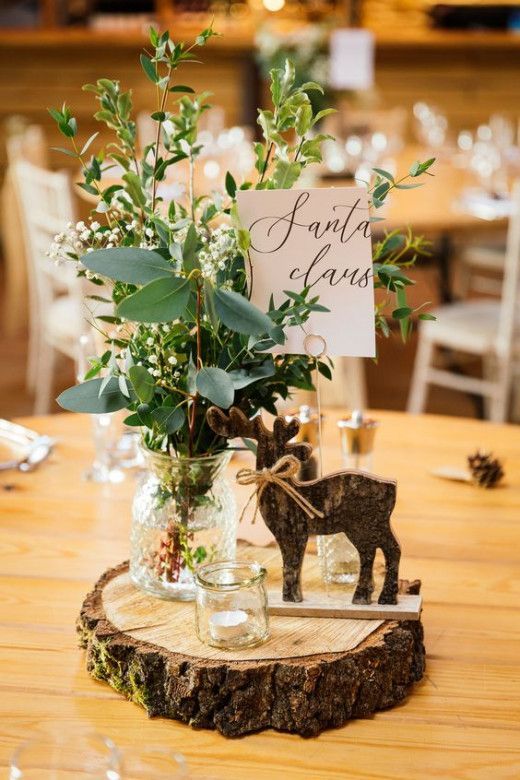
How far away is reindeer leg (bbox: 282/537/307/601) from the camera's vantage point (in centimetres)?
102

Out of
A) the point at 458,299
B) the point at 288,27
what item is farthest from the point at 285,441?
the point at 288,27

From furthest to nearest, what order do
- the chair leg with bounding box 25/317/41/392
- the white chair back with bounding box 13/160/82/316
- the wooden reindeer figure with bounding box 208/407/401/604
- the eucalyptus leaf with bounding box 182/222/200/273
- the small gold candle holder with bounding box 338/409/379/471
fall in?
the chair leg with bounding box 25/317/41/392
the white chair back with bounding box 13/160/82/316
the small gold candle holder with bounding box 338/409/379/471
the wooden reindeer figure with bounding box 208/407/401/604
the eucalyptus leaf with bounding box 182/222/200/273

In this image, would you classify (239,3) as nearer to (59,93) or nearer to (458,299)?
(59,93)

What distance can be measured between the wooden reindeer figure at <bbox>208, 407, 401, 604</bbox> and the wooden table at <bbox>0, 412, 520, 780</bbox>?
0.14 metres

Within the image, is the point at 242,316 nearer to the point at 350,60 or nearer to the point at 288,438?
the point at 288,438

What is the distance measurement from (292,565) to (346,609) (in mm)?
66

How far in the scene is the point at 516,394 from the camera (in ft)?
12.9

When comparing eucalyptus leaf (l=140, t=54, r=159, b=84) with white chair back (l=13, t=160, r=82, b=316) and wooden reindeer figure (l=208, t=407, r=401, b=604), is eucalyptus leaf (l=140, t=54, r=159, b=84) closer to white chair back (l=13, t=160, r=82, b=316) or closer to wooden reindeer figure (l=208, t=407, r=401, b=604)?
wooden reindeer figure (l=208, t=407, r=401, b=604)

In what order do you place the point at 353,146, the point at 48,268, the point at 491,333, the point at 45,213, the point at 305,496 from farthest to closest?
1. the point at 353,146
2. the point at 48,268
3. the point at 45,213
4. the point at 491,333
5. the point at 305,496

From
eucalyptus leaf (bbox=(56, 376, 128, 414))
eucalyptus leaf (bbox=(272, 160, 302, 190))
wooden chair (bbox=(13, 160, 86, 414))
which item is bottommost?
wooden chair (bbox=(13, 160, 86, 414))

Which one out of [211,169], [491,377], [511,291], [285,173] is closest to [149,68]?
[285,173]

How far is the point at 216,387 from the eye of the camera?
95 cm

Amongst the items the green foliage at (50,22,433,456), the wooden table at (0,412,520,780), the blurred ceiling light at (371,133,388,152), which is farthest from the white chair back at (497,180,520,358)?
the green foliage at (50,22,433,456)

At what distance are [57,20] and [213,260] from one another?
568 centimetres
